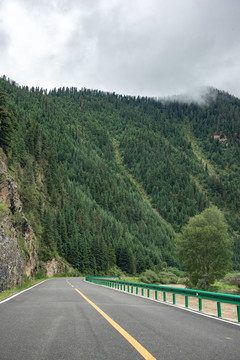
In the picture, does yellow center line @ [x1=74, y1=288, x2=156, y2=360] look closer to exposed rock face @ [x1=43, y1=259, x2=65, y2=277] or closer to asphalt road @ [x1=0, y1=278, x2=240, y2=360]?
asphalt road @ [x1=0, y1=278, x2=240, y2=360]

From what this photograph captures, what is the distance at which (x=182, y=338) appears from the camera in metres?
6.45

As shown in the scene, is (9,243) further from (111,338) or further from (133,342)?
(133,342)

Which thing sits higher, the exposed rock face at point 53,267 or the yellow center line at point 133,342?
the exposed rock face at point 53,267

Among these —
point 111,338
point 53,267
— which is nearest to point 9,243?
point 111,338

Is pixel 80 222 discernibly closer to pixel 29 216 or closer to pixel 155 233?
pixel 29 216

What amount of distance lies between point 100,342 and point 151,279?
6643 centimetres

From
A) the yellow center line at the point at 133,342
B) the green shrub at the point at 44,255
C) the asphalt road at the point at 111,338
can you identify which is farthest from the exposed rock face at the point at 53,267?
the yellow center line at the point at 133,342

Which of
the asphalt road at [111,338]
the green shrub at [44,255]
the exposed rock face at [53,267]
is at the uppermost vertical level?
the green shrub at [44,255]

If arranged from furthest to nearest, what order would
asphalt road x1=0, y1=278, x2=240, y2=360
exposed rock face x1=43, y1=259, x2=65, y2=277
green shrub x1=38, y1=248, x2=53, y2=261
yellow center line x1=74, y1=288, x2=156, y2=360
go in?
exposed rock face x1=43, y1=259, x2=65, y2=277 < green shrub x1=38, y1=248, x2=53, y2=261 < asphalt road x1=0, y1=278, x2=240, y2=360 < yellow center line x1=74, y1=288, x2=156, y2=360

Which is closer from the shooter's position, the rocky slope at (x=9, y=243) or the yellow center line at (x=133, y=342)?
the yellow center line at (x=133, y=342)

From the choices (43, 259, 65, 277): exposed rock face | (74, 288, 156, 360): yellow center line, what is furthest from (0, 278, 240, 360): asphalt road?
(43, 259, 65, 277): exposed rock face

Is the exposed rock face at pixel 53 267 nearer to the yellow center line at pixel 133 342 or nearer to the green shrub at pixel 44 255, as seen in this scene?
the green shrub at pixel 44 255

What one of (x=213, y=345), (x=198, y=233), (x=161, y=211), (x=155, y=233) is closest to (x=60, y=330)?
(x=213, y=345)

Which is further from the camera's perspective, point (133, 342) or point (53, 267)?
point (53, 267)
